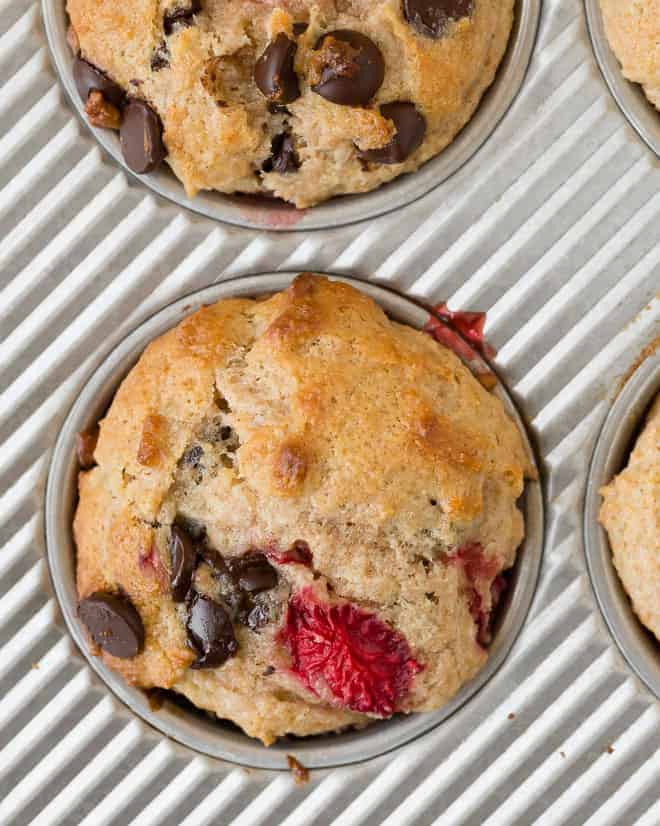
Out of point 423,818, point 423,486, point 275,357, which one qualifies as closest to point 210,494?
point 275,357

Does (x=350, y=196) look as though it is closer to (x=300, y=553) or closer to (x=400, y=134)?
(x=400, y=134)

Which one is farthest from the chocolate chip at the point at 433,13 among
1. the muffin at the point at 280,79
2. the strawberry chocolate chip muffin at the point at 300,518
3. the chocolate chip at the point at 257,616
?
the chocolate chip at the point at 257,616

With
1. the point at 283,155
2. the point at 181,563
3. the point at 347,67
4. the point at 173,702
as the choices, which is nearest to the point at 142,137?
the point at 283,155

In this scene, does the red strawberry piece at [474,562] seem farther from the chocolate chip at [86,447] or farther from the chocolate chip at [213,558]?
the chocolate chip at [86,447]

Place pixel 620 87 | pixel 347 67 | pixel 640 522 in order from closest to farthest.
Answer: pixel 347 67, pixel 640 522, pixel 620 87

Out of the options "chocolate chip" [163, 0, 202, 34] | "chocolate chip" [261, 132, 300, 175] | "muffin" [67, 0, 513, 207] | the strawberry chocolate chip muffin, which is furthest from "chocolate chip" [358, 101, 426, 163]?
"chocolate chip" [163, 0, 202, 34]

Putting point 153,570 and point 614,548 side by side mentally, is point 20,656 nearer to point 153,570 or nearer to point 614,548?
point 153,570
